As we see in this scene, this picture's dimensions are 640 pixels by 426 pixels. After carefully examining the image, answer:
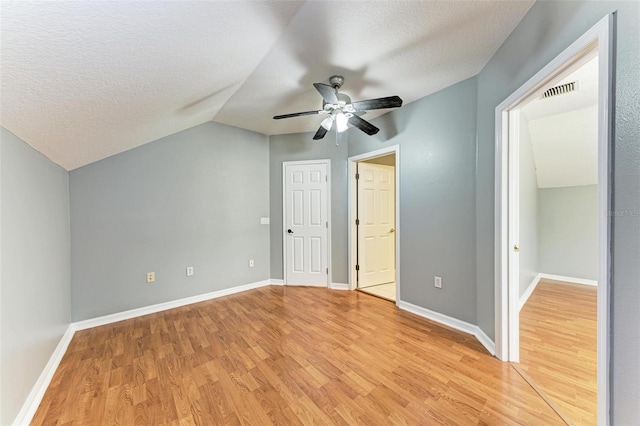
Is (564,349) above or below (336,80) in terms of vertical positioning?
below

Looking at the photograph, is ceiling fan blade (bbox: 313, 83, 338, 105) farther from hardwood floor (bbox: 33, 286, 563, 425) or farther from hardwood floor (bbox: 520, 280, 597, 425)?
hardwood floor (bbox: 520, 280, 597, 425)

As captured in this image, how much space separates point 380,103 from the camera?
80.4 inches

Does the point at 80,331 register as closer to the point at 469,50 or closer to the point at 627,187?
the point at 627,187

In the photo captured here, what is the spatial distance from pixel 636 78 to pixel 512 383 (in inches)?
73.0

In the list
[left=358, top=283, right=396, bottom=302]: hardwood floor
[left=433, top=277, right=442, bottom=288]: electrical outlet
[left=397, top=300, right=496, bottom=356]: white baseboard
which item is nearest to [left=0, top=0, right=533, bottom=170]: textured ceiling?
[left=433, top=277, right=442, bottom=288]: electrical outlet

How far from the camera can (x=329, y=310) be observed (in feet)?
9.64

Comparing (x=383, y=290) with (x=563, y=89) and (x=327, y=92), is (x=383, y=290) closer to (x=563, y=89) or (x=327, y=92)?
(x=327, y=92)

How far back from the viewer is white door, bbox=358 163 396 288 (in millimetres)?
3752

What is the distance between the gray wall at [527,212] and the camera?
3.15 meters

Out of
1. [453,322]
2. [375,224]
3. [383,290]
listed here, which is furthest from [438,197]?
[383,290]

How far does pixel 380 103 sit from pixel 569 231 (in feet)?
14.2

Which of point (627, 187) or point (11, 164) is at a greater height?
point (11, 164)

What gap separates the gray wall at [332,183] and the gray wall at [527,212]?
228 centimetres

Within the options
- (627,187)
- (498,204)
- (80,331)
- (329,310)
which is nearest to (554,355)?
(498,204)
